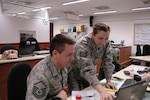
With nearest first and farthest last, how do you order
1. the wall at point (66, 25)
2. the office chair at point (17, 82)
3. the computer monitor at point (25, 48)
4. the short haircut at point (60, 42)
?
the short haircut at point (60, 42), the office chair at point (17, 82), the computer monitor at point (25, 48), the wall at point (66, 25)

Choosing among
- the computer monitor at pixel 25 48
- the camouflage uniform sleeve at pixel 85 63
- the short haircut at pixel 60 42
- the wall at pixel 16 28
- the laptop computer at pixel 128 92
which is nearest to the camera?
the laptop computer at pixel 128 92

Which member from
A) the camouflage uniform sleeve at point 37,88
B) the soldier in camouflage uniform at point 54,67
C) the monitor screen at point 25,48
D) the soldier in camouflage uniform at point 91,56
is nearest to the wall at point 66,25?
the monitor screen at point 25,48

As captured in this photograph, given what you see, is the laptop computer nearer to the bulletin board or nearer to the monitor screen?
the monitor screen

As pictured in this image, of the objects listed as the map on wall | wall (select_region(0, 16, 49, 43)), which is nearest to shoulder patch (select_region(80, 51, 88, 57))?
wall (select_region(0, 16, 49, 43))

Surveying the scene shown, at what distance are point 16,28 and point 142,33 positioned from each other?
6.23m

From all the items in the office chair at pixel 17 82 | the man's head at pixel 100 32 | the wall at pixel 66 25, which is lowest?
the office chair at pixel 17 82

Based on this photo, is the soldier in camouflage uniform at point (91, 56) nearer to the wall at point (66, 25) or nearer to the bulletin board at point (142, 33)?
the wall at point (66, 25)

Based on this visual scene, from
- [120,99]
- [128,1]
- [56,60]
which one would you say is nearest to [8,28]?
[128,1]

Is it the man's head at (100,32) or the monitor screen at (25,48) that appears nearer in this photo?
the man's head at (100,32)

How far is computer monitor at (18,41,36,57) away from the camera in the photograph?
10.4 feet

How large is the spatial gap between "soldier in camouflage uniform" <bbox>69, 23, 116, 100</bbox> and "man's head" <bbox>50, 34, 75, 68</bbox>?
0.34 metres

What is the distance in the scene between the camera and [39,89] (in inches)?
37.3

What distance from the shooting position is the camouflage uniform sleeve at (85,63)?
4.50 feet

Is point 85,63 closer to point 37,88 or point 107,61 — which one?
point 107,61
